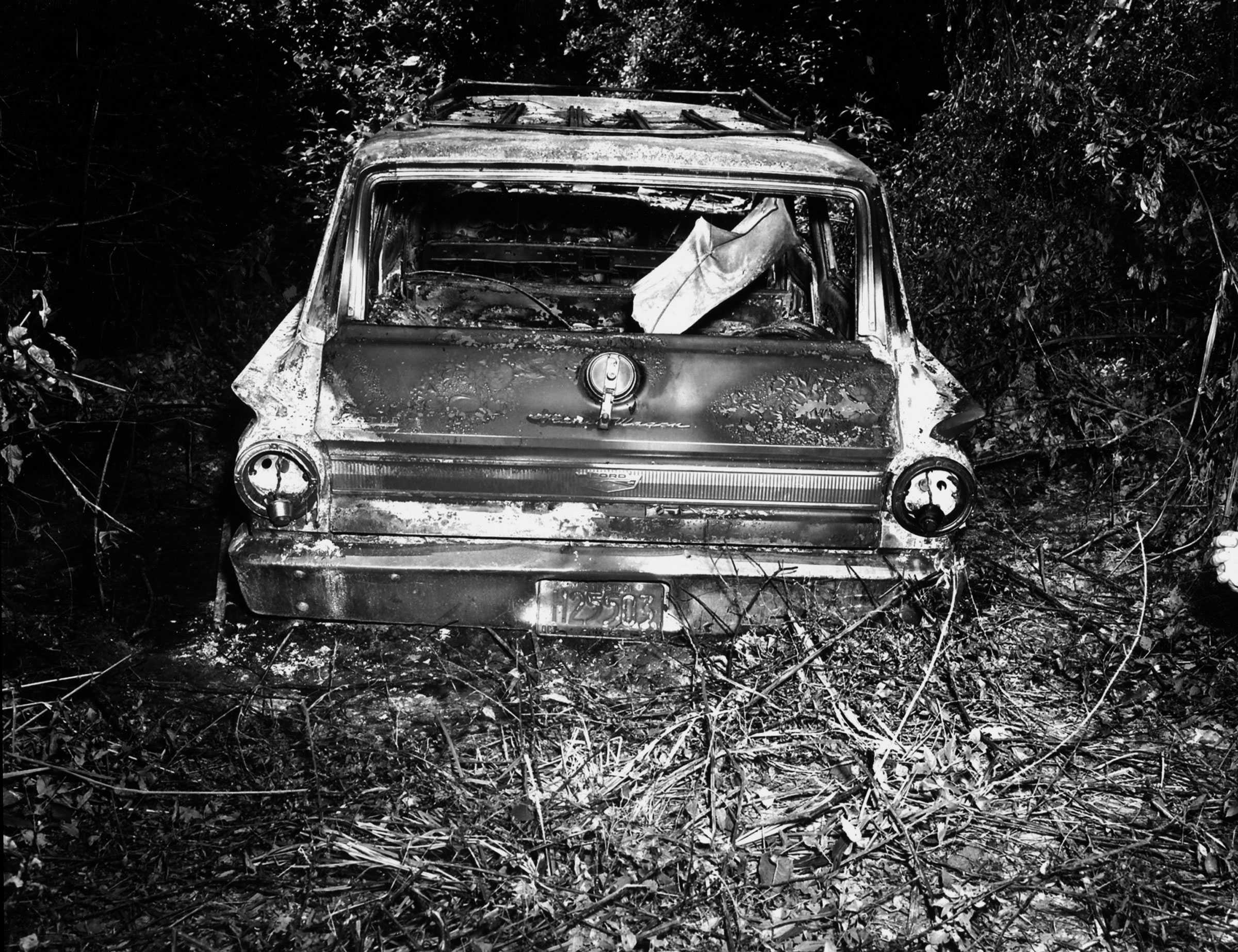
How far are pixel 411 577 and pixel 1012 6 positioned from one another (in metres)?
5.25

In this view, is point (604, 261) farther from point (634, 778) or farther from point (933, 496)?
point (634, 778)

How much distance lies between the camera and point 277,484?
3.09 m

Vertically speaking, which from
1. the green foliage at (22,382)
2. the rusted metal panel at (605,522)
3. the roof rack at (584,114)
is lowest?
the rusted metal panel at (605,522)

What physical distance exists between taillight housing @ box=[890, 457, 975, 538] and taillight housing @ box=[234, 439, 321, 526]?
185cm

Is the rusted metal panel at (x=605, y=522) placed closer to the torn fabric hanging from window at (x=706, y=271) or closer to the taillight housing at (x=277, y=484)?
Result: the taillight housing at (x=277, y=484)

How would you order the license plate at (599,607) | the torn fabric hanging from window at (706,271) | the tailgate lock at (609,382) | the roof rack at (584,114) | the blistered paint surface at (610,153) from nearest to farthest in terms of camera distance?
the tailgate lock at (609,382), the license plate at (599,607), the blistered paint surface at (610,153), the torn fabric hanging from window at (706,271), the roof rack at (584,114)

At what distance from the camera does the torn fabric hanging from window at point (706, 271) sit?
11.9 ft

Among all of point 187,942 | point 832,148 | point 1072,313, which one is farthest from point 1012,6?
point 187,942

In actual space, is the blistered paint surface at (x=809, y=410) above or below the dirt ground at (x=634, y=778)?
above

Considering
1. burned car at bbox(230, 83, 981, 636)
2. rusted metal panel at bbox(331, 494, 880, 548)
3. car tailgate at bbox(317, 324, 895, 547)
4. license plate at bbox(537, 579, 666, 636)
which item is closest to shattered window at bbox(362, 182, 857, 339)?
burned car at bbox(230, 83, 981, 636)

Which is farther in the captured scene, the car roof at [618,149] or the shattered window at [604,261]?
the shattered window at [604,261]

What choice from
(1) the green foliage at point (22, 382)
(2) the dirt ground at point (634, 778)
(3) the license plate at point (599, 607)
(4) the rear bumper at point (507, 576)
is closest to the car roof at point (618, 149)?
(4) the rear bumper at point (507, 576)

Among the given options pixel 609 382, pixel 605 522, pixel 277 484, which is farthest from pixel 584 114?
pixel 277 484

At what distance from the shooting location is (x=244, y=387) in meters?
3.11
